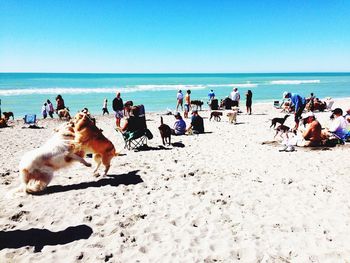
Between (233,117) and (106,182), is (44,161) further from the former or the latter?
(233,117)

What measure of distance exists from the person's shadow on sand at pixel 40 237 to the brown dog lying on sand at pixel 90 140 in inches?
81.0

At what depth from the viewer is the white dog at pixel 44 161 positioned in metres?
5.29

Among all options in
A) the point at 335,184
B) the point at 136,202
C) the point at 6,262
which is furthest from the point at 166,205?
the point at 335,184

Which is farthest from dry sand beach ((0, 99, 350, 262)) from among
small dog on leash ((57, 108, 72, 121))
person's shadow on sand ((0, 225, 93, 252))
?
small dog on leash ((57, 108, 72, 121))

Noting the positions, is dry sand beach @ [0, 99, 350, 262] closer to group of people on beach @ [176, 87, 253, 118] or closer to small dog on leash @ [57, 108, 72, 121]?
small dog on leash @ [57, 108, 72, 121]

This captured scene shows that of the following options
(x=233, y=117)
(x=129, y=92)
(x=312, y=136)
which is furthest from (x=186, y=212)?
(x=129, y=92)

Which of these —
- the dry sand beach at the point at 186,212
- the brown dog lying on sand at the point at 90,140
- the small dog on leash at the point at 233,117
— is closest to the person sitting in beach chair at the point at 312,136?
the dry sand beach at the point at 186,212

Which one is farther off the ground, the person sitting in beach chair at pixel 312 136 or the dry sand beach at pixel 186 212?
the person sitting in beach chair at pixel 312 136

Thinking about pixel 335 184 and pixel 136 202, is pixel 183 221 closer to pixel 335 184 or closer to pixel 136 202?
pixel 136 202

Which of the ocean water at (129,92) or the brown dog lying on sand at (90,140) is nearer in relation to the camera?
the brown dog lying on sand at (90,140)

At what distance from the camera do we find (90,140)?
242 inches

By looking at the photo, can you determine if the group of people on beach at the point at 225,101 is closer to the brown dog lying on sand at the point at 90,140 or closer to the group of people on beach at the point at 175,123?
the group of people on beach at the point at 175,123

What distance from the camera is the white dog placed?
5289 mm

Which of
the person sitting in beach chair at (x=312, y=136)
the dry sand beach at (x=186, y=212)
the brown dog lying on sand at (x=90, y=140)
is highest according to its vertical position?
the brown dog lying on sand at (x=90, y=140)
